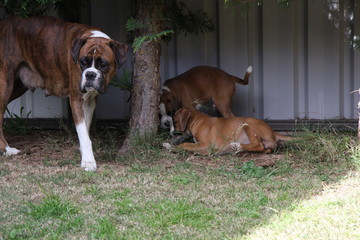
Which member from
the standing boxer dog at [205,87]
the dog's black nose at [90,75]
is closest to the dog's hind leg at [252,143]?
the standing boxer dog at [205,87]

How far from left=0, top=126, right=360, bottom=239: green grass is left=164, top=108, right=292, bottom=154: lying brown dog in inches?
5.8

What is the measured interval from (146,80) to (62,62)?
0.97m

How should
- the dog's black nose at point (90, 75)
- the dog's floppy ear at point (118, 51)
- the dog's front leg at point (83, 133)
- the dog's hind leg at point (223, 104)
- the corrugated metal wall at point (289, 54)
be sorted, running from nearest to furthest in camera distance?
the dog's black nose at point (90, 75) < the dog's front leg at point (83, 133) < the dog's floppy ear at point (118, 51) < the dog's hind leg at point (223, 104) < the corrugated metal wall at point (289, 54)

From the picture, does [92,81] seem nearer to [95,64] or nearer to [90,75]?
[90,75]

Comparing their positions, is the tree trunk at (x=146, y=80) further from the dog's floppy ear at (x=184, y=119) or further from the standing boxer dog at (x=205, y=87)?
the standing boxer dog at (x=205, y=87)

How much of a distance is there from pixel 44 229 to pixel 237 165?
2436mm

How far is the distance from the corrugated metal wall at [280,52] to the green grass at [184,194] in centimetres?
182

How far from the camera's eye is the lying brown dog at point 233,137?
657 centimetres

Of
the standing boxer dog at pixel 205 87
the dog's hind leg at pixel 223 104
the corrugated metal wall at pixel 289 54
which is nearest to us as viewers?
the standing boxer dog at pixel 205 87

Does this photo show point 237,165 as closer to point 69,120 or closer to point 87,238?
point 87,238

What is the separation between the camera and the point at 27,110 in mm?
8984

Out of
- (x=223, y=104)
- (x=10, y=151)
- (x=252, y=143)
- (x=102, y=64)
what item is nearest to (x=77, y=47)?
(x=102, y=64)

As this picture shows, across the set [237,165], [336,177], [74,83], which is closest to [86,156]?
[74,83]

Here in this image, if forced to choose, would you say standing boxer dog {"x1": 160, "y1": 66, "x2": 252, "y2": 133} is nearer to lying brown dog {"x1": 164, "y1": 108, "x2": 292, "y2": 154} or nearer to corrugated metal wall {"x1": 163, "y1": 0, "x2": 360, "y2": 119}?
corrugated metal wall {"x1": 163, "y1": 0, "x2": 360, "y2": 119}
